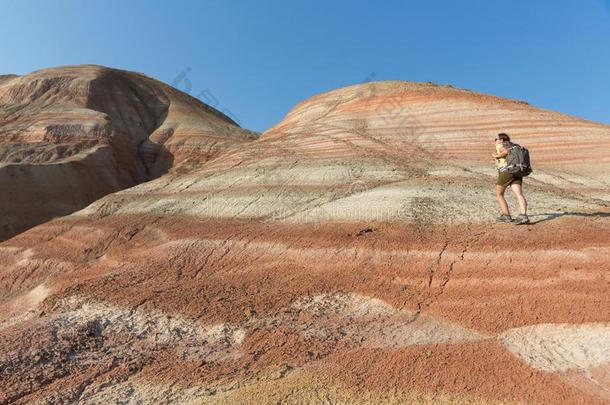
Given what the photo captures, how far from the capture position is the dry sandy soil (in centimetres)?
400

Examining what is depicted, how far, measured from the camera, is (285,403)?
3721mm

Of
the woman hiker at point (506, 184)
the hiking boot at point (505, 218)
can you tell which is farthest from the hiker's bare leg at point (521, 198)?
the hiking boot at point (505, 218)

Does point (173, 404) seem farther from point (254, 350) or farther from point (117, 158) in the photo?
point (117, 158)

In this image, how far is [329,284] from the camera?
5.91 metres

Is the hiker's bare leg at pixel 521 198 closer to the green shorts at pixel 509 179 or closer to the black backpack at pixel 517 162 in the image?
the green shorts at pixel 509 179

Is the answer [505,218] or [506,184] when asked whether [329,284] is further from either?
[506,184]

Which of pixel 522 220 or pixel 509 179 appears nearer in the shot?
pixel 522 220

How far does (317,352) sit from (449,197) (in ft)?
16.1

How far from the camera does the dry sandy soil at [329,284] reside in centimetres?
400

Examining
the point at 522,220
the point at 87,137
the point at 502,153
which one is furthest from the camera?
the point at 87,137

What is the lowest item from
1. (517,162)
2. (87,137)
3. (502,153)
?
(517,162)

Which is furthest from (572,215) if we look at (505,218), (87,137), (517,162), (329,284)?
(87,137)

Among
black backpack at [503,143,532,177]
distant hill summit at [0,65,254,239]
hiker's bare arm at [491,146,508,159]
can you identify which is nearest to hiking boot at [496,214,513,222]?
black backpack at [503,143,532,177]

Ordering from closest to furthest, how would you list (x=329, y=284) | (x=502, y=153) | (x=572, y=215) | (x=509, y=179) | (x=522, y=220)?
(x=329, y=284)
(x=522, y=220)
(x=509, y=179)
(x=502, y=153)
(x=572, y=215)
